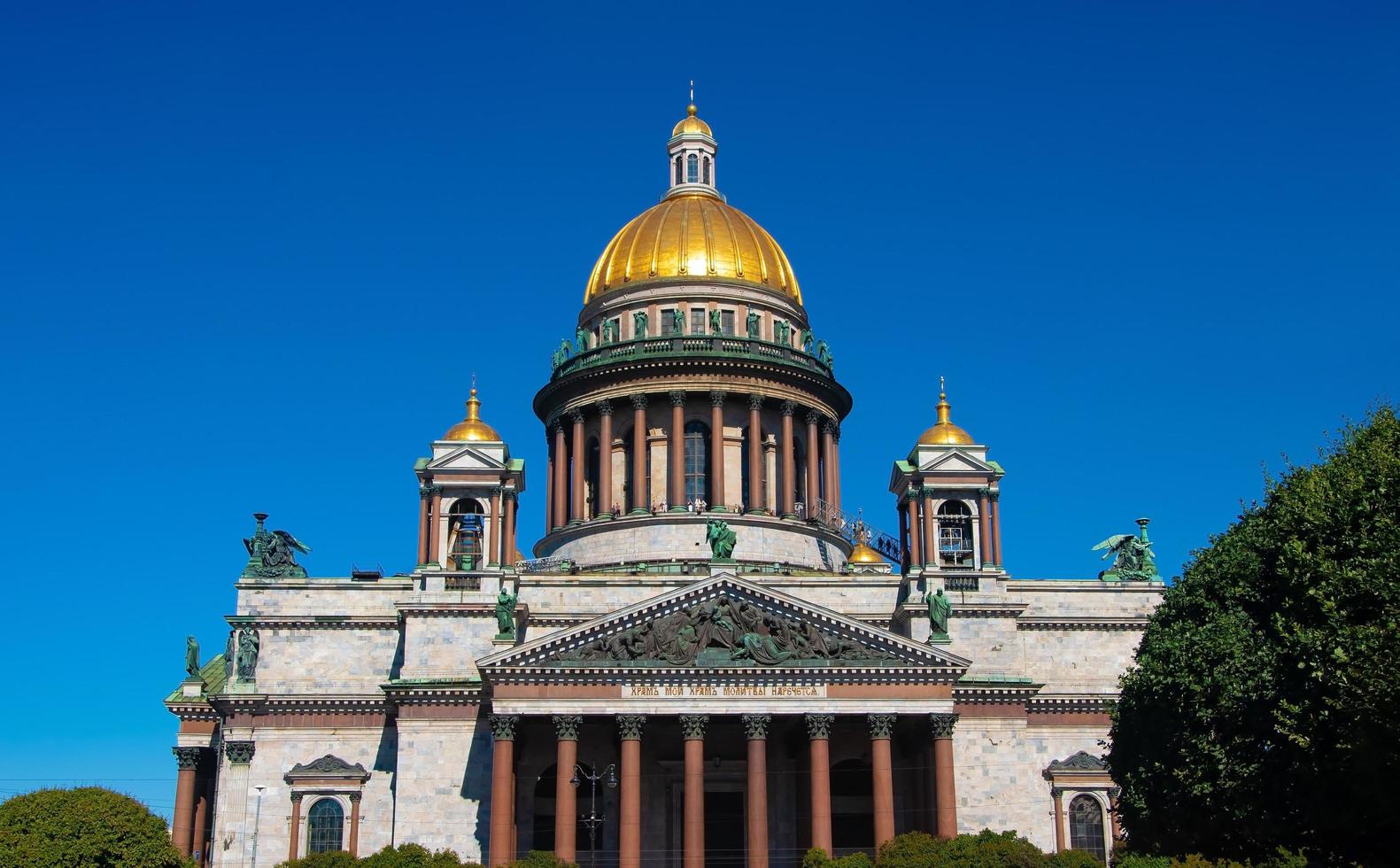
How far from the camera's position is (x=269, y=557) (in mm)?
67375

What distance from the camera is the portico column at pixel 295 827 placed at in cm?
6206

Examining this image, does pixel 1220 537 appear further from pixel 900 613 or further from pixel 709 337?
pixel 709 337

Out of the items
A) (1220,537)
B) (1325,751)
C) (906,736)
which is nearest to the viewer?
(1325,751)

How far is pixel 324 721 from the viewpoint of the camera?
211 feet

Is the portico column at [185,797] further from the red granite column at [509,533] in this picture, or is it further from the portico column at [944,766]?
the portico column at [944,766]

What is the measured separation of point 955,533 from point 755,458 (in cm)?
1174

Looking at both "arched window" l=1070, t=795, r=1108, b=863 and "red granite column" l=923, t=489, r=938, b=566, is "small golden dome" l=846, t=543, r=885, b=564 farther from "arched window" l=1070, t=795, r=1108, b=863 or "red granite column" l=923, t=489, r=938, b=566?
"arched window" l=1070, t=795, r=1108, b=863

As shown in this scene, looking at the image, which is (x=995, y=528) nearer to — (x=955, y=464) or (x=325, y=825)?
(x=955, y=464)

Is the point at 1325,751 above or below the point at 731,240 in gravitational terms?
below

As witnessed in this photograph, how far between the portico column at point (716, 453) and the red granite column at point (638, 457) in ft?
10.4

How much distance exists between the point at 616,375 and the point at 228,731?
24.6 meters

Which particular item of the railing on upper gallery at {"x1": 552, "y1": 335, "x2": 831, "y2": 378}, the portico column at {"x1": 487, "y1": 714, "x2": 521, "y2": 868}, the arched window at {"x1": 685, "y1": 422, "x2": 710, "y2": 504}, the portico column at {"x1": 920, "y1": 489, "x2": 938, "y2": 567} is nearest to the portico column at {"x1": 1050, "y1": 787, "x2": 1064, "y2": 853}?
the portico column at {"x1": 920, "y1": 489, "x2": 938, "y2": 567}

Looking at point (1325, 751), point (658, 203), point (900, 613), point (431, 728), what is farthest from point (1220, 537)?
point (658, 203)

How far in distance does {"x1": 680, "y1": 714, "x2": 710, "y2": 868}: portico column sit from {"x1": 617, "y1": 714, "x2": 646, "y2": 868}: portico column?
1.68 meters
